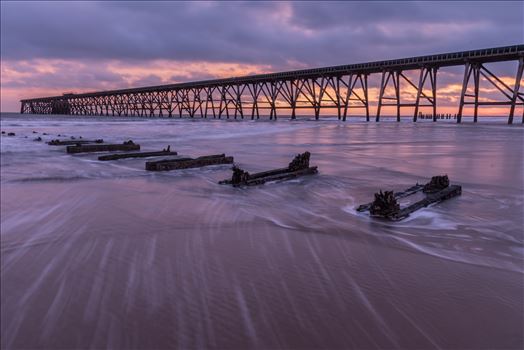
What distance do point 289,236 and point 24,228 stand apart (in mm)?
2286

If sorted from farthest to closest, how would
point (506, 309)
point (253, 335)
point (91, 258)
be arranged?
point (91, 258) < point (506, 309) < point (253, 335)

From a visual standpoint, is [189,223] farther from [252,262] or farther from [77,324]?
[77,324]

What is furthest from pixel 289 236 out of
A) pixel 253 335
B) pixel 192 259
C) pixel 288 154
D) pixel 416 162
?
pixel 288 154

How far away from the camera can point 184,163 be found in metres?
7.14

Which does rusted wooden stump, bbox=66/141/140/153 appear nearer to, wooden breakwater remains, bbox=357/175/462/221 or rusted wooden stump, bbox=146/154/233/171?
rusted wooden stump, bbox=146/154/233/171

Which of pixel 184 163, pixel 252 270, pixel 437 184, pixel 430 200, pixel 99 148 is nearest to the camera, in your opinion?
pixel 252 270

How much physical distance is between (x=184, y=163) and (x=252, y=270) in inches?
191

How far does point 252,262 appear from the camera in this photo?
8.90ft

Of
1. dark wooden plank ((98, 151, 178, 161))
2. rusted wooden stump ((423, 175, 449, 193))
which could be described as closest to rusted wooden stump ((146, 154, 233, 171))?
dark wooden plank ((98, 151, 178, 161))

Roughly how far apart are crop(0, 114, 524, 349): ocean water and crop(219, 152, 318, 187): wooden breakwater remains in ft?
1.14

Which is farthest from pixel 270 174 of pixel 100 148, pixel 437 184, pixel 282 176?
pixel 100 148

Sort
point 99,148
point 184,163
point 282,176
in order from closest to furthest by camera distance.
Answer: point 282,176 < point 184,163 < point 99,148

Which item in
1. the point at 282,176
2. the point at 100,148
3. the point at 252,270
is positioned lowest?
the point at 252,270

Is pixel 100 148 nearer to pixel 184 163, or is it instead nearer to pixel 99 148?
pixel 99 148
